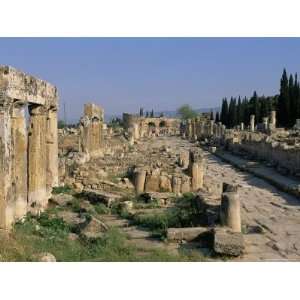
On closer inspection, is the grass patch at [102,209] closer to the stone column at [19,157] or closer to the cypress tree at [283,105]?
the stone column at [19,157]

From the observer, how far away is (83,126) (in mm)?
25938

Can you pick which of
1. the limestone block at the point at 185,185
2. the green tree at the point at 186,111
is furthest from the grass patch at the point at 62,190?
the green tree at the point at 186,111

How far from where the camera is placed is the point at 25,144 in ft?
36.4

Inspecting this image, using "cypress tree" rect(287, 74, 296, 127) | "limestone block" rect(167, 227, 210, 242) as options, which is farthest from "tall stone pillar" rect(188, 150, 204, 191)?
"cypress tree" rect(287, 74, 296, 127)

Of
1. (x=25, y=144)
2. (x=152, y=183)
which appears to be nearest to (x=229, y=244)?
(x=25, y=144)

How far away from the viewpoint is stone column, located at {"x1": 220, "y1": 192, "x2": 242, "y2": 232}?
9484 millimetres

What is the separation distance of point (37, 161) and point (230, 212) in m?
5.18

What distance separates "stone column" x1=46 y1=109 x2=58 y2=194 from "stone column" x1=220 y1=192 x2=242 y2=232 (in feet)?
18.8

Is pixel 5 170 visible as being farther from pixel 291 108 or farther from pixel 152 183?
pixel 291 108

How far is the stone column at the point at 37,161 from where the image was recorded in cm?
1191

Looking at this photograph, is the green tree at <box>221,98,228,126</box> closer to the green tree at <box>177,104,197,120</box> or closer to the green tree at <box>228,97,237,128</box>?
the green tree at <box>228,97,237,128</box>
